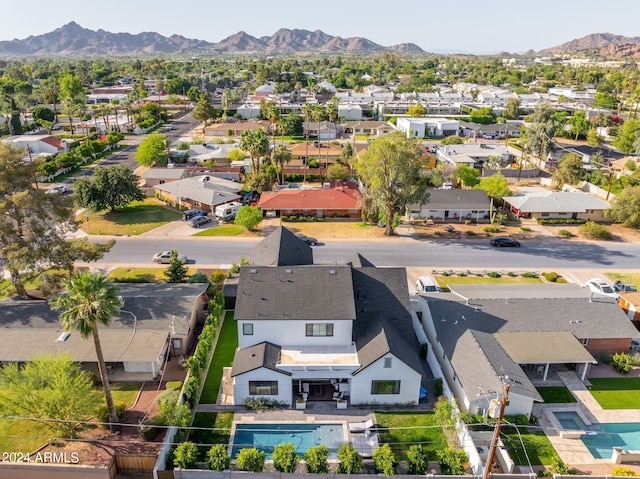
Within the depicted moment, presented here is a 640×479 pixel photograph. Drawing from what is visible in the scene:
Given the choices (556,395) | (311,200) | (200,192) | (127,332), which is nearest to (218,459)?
(127,332)

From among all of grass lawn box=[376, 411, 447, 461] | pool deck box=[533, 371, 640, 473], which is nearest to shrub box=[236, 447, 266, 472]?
grass lawn box=[376, 411, 447, 461]

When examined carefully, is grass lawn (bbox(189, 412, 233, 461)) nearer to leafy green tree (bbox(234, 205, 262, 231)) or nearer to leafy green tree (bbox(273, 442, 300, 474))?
leafy green tree (bbox(273, 442, 300, 474))

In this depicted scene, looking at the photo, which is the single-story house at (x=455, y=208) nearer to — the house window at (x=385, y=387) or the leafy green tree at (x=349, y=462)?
the house window at (x=385, y=387)

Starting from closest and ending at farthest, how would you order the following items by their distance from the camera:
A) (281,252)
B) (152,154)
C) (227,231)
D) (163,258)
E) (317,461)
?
(317,461) → (281,252) → (163,258) → (227,231) → (152,154)

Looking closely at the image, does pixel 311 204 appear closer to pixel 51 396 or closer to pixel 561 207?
pixel 561 207

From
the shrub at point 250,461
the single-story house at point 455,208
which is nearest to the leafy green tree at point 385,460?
the shrub at point 250,461

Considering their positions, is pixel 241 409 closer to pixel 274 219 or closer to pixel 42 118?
pixel 274 219
